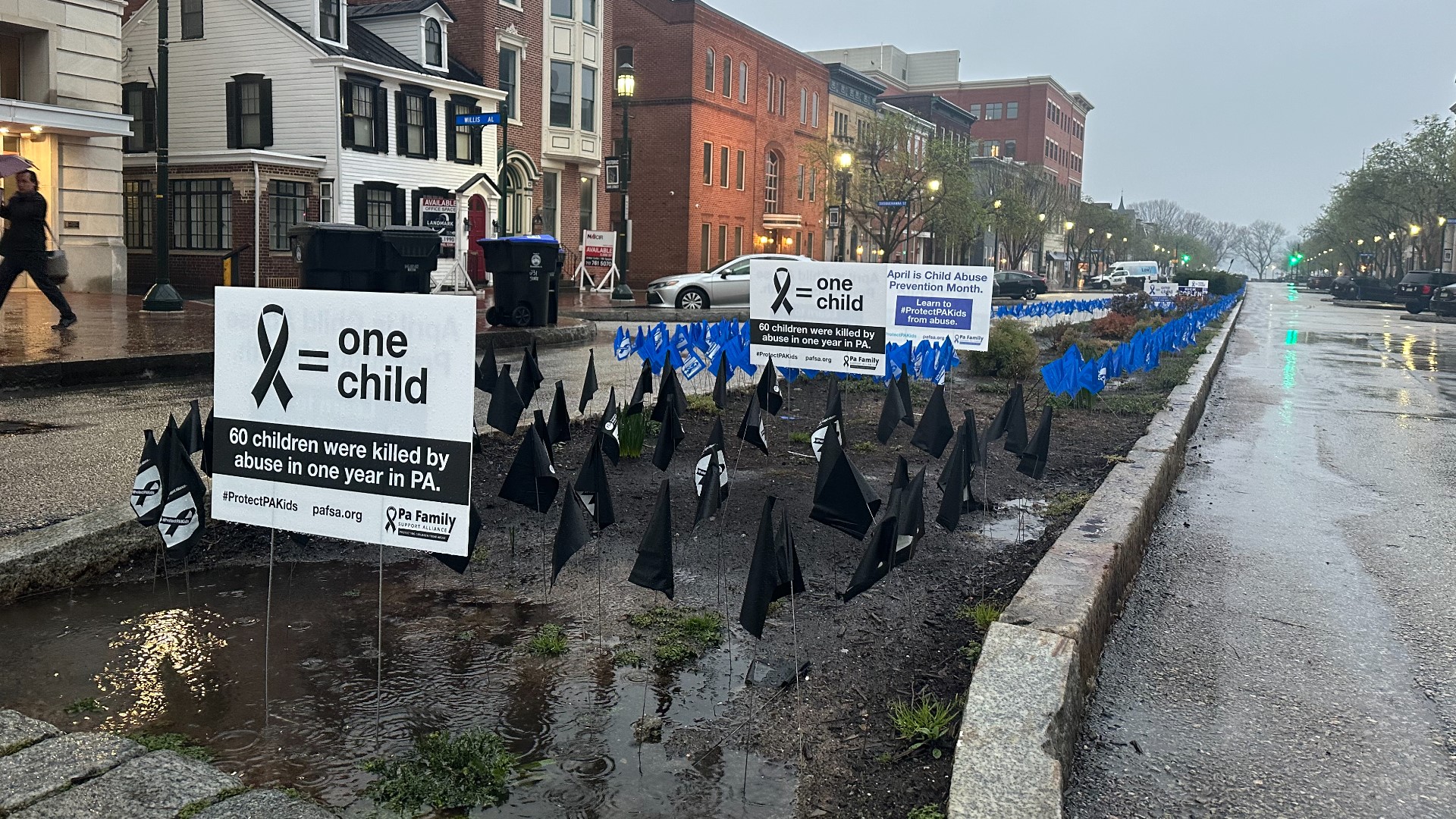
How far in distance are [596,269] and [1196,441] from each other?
2864cm

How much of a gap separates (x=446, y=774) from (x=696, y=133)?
153 feet

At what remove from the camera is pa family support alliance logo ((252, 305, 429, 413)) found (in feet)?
12.4

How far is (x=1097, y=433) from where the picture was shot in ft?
32.9

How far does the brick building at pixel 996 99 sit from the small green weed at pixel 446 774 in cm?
10858

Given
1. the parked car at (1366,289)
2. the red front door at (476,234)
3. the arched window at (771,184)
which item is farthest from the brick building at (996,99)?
the red front door at (476,234)

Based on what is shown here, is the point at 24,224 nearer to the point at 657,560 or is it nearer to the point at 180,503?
the point at 180,503

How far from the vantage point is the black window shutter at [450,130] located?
3456 cm

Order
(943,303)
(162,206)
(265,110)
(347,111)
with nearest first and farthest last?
(943,303) → (162,206) → (347,111) → (265,110)

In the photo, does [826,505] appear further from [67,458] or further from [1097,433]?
[1097,433]

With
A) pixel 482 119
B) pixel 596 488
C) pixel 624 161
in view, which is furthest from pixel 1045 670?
pixel 624 161

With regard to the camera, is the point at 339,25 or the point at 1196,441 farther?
the point at 339,25

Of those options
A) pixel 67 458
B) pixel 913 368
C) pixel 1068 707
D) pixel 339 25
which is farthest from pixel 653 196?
pixel 1068 707

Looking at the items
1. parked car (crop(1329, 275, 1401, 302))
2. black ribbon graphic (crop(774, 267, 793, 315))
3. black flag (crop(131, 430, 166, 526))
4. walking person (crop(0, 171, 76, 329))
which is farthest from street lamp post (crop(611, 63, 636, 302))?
parked car (crop(1329, 275, 1401, 302))

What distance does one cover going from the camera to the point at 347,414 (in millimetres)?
3881
